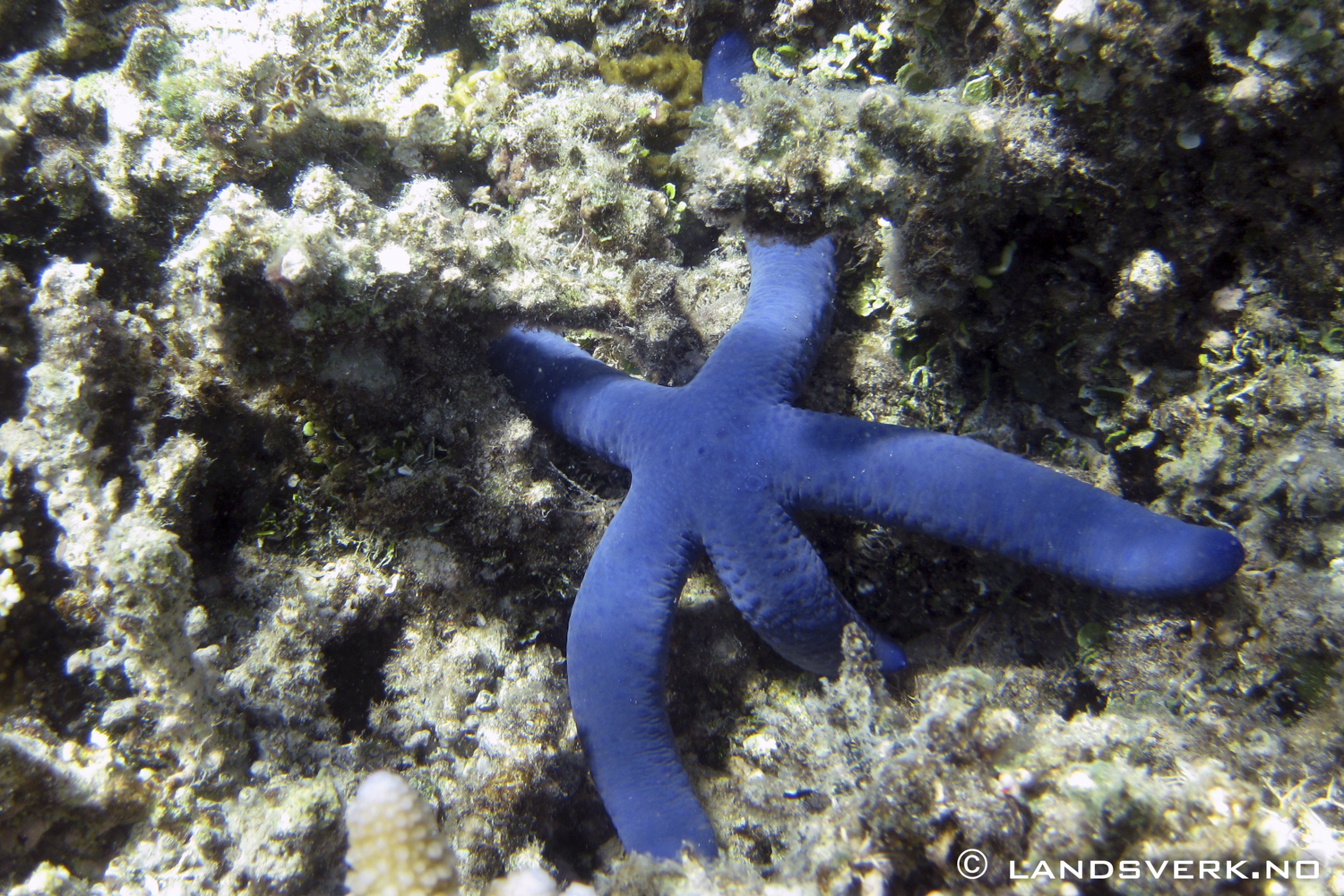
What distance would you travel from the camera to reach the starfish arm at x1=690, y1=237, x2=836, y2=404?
3.07 m

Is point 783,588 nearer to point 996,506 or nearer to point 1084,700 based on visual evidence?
point 996,506

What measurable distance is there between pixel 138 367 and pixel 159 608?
108 centimetres

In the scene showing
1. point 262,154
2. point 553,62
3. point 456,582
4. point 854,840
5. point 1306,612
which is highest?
point 553,62

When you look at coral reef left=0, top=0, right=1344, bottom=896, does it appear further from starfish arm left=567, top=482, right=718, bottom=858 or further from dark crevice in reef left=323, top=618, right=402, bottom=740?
starfish arm left=567, top=482, right=718, bottom=858

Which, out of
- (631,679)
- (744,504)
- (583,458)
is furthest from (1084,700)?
(583,458)

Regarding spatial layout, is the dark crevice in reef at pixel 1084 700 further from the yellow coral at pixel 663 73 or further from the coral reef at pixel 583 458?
the yellow coral at pixel 663 73

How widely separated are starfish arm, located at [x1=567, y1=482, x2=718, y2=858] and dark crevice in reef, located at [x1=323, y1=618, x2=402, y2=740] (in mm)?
949

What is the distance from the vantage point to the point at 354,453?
118 inches

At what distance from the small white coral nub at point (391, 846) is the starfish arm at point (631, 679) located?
2.79ft

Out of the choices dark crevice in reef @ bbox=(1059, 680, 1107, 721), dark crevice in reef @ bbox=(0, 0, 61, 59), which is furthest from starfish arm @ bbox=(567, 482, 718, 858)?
dark crevice in reef @ bbox=(0, 0, 61, 59)

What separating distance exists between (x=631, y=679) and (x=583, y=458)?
1253 mm

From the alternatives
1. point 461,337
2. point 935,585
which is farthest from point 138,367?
point 935,585

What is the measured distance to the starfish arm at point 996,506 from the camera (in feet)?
7.81

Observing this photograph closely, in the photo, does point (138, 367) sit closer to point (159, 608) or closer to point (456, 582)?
point (159, 608)
